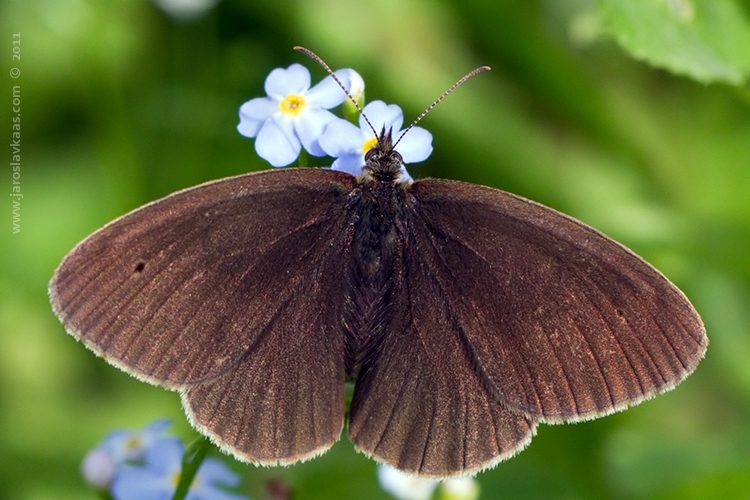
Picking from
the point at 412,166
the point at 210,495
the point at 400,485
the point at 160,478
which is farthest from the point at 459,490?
the point at 412,166

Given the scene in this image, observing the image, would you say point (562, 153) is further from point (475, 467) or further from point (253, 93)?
point (475, 467)

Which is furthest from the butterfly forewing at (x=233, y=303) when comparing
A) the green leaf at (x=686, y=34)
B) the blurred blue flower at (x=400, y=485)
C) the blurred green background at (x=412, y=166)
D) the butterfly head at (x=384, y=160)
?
the blurred green background at (x=412, y=166)

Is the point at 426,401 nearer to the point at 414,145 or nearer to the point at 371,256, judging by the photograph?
the point at 371,256

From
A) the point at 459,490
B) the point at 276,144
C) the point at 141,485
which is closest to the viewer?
the point at 276,144

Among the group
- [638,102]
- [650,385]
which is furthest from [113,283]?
[638,102]

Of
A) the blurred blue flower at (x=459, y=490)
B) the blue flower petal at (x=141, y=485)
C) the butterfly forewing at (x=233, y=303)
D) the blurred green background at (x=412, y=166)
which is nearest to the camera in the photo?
the butterfly forewing at (x=233, y=303)

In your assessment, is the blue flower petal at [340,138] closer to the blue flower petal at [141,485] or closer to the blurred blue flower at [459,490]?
the blue flower petal at [141,485]
